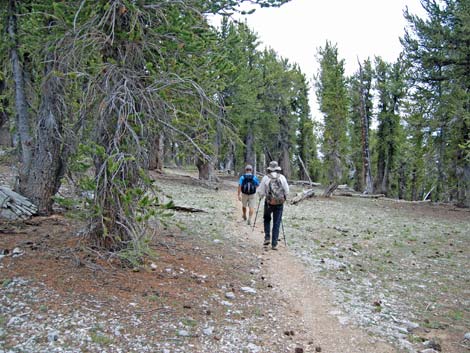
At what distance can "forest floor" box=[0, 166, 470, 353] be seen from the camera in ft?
16.1

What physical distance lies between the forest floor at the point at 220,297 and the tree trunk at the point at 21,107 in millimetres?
1504

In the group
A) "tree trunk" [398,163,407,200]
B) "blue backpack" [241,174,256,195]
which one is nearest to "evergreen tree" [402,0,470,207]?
"blue backpack" [241,174,256,195]

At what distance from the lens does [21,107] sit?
9.59m

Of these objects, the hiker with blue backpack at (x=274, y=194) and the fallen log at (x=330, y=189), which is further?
the fallen log at (x=330, y=189)

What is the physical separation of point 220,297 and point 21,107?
22.9 ft

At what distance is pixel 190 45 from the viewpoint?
20.7 ft

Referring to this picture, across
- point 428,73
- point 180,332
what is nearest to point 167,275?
point 180,332

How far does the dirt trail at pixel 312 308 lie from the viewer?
212 inches

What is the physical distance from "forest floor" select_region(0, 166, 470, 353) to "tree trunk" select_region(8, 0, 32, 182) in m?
1.50

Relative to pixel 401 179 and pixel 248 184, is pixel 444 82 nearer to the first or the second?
pixel 248 184

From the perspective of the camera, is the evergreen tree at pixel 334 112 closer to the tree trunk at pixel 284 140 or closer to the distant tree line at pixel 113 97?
the tree trunk at pixel 284 140

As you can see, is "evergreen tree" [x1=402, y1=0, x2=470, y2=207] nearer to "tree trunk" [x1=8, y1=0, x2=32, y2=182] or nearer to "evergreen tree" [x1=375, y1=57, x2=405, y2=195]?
"evergreen tree" [x1=375, y1=57, x2=405, y2=195]

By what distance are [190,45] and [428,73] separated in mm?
21429

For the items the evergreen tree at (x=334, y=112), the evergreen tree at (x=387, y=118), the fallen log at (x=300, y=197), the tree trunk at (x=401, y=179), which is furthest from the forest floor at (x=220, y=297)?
the tree trunk at (x=401, y=179)
